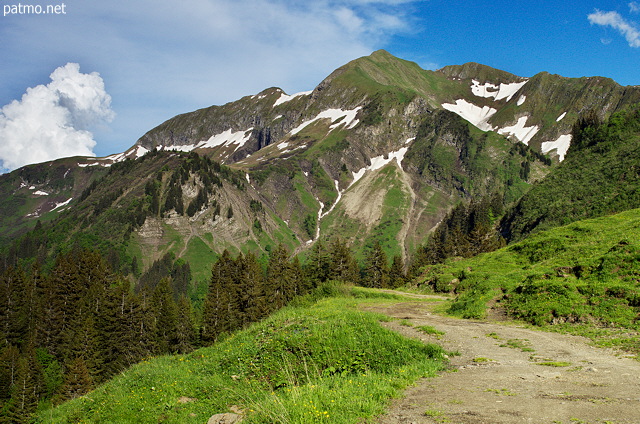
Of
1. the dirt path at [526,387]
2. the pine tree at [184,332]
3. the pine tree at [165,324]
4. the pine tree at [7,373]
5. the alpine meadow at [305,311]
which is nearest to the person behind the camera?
the dirt path at [526,387]

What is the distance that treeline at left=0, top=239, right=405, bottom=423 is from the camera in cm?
4694

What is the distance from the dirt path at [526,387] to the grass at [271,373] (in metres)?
0.86

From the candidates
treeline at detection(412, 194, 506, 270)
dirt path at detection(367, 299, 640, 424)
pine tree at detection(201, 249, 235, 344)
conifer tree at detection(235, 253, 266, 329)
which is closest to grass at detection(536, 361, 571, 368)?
dirt path at detection(367, 299, 640, 424)

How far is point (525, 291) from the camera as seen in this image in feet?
65.2

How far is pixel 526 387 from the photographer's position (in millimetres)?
7934

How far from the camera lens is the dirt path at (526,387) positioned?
6238mm

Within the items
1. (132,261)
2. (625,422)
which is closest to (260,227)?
(132,261)

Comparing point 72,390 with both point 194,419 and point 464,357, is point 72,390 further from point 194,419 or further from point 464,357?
point 464,357

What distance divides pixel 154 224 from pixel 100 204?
114 feet

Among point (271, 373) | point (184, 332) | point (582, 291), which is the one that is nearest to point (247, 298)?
point (184, 332)

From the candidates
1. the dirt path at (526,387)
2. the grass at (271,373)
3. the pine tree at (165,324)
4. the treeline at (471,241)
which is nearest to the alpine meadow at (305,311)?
the grass at (271,373)

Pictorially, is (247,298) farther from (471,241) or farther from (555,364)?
(471,241)

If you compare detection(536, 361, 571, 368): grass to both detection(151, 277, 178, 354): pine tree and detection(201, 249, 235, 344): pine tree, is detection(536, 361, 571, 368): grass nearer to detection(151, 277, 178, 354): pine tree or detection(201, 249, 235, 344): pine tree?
detection(201, 249, 235, 344): pine tree

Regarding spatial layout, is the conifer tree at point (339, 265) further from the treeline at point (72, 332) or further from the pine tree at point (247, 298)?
the treeline at point (72, 332)
